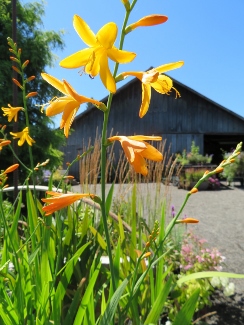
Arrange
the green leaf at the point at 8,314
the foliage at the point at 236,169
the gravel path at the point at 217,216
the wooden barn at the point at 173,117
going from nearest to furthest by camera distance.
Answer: the green leaf at the point at 8,314 → the gravel path at the point at 217,216 → the foliage at the point at 236,169 → the wooden barn at the point at 173,117

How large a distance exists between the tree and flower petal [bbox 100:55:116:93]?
748 centimetres

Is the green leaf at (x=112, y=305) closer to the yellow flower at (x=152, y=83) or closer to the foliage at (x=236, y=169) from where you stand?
the yellow flower at (x=152, y=83)

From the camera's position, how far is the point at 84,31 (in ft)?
2.42

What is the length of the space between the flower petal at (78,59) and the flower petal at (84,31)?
2 centimetres

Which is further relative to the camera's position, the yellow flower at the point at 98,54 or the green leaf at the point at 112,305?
the green leaf at the point at 112,305

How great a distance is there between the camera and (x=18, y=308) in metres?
1.12

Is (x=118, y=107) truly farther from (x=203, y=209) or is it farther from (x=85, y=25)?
(x=85, y=25)

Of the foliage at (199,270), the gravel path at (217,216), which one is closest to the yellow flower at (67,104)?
the foliage at (199,270)

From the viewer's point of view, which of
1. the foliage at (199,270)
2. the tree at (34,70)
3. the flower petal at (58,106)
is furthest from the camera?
the tree at (34,70)

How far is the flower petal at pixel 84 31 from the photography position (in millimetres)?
722

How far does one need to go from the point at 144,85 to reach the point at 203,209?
26.5ft

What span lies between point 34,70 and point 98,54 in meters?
8.97

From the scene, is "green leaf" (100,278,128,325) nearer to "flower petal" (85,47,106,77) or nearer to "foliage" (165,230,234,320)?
"flower petal" (85,47,106,77)

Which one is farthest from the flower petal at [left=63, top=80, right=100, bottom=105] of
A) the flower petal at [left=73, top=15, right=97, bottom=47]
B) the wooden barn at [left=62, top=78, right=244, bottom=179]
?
the wooden barn at [left=62, top=78, right=244, bottom=179]
